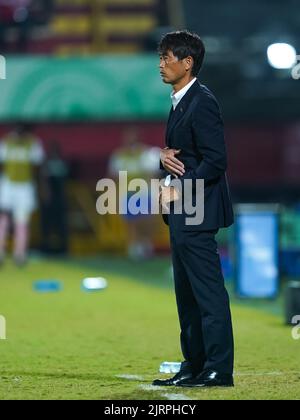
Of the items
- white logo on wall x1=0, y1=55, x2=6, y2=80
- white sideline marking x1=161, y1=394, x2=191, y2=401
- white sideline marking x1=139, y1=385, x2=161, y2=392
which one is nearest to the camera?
white sideline marking x1=161, y1=394, x2=191, y2=401

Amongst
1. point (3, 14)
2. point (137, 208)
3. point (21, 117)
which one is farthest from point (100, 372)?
point (3, 14)

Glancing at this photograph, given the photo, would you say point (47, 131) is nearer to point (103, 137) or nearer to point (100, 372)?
point (103, 137)

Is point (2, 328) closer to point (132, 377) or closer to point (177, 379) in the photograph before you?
point (132, 377)

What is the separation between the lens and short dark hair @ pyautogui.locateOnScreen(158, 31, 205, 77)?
7977 mm

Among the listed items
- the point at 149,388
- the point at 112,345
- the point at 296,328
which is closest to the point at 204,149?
the point at 149,388

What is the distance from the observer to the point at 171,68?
315 inches

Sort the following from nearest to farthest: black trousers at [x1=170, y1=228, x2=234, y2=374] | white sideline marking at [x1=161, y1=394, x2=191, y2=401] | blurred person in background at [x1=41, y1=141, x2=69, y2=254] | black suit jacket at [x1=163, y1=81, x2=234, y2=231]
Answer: white sideline marking at [x1=161, y1=394, x2=191, y2=401], black suit jacket at [x1=163, y1=81, x2=234, y2=231], black trousers at [x1=170, y1=228, x2=234, y2=374], blurred person in background at [x1=41, y1=141, x2=69, y2=254]

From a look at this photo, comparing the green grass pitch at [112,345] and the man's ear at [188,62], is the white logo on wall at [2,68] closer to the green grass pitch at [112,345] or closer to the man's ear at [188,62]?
the green grass pitch at [112,345]

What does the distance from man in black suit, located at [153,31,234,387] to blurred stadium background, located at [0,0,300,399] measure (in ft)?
9.98

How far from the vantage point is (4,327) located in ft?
39.3

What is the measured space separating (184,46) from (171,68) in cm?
15

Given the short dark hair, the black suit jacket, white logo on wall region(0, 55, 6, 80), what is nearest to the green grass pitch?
the black suit jacket

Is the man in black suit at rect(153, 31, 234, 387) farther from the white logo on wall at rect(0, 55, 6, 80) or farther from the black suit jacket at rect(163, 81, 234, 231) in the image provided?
the white logo on wall at rect(0, 55, 6, 80)

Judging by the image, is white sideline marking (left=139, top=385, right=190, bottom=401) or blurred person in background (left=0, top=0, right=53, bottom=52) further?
blurred person in background (left=0, top=0, right=53, bottom=52)
